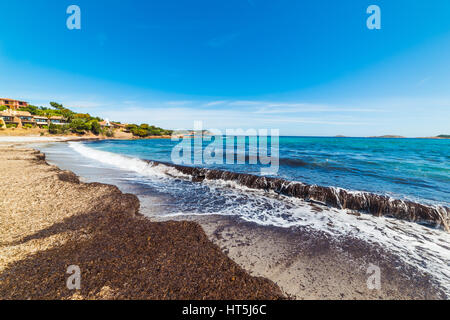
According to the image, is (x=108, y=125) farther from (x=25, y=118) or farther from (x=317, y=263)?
(x=317, y=263)

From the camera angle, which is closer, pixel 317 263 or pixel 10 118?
pixel 317 263

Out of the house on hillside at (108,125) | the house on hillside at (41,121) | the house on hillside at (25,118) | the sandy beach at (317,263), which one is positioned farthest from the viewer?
the house on hillside at (108,125)

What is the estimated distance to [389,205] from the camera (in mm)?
7043

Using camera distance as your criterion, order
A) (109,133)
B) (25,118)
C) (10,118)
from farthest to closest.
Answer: (109,133) < (25,118) < (10,118)

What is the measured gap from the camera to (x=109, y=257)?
3668mm

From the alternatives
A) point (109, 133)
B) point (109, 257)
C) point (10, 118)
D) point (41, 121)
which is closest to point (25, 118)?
point (41, 121)

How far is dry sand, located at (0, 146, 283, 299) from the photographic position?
2.93 meters

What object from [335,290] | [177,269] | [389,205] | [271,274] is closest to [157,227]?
[177,269]

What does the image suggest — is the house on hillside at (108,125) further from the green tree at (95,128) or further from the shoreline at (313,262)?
the shoreline at (313,262)

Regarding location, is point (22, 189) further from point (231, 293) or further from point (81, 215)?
point (231, 293)

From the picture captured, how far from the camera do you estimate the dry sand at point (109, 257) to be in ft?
9.62

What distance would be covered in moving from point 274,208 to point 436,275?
4545 millimetres

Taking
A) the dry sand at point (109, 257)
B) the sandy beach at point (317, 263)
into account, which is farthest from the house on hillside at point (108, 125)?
the sandy beach at point (317, 263)
